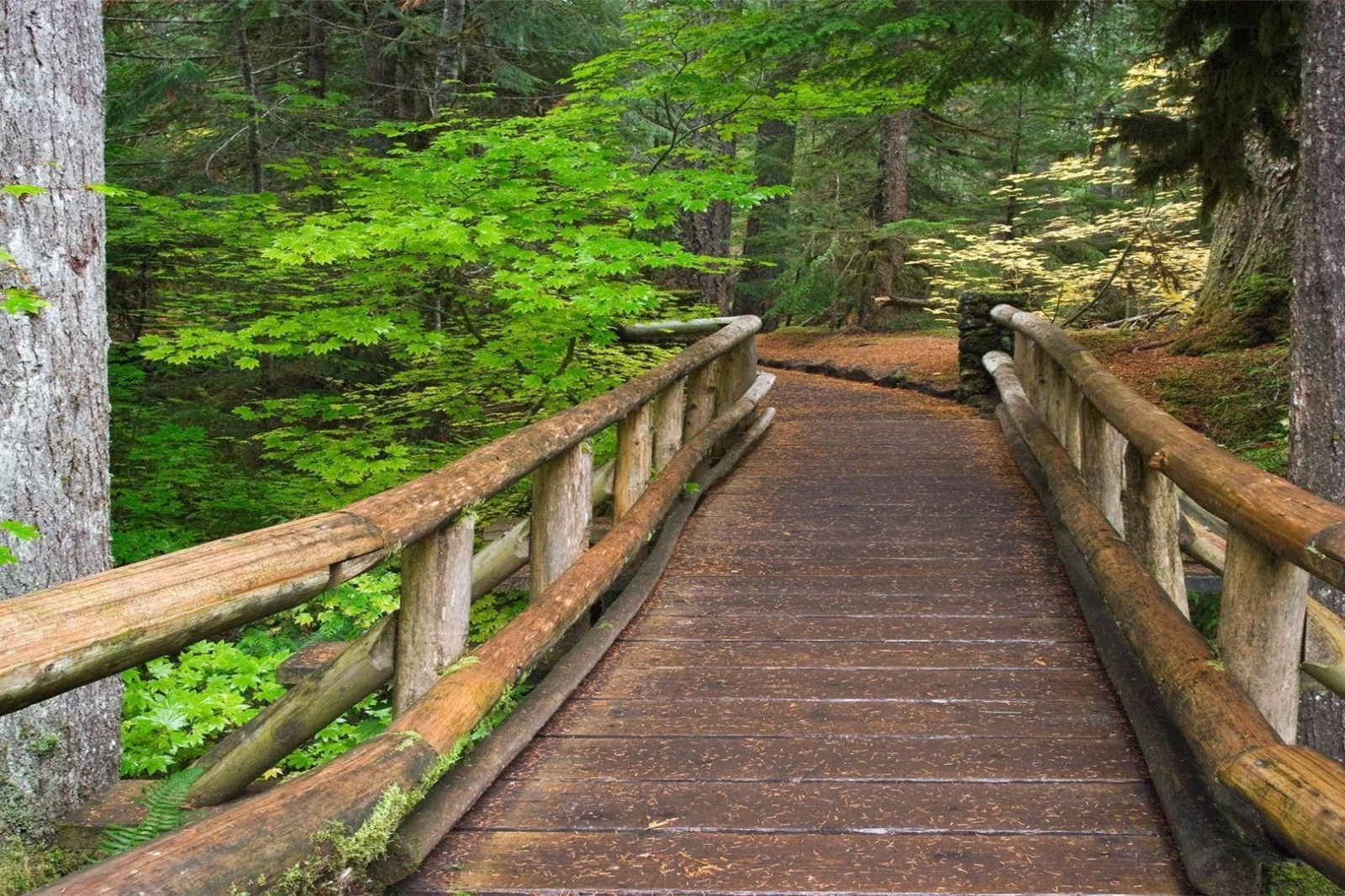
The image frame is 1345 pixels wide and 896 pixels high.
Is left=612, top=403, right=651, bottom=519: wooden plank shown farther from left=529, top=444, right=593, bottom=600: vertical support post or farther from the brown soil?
the brown soil

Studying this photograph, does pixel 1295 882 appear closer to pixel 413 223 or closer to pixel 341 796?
pixel 341 796

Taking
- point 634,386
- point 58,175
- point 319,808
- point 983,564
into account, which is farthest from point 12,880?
point 983,564

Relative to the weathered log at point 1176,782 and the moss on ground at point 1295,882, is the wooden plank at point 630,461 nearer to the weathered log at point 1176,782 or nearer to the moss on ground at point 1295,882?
the weathered log at point 1176,782

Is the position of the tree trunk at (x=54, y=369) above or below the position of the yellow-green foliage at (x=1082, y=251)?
below

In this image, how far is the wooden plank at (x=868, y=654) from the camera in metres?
4.15

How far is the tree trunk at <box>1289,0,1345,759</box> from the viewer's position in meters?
4.74

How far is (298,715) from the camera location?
3.29m

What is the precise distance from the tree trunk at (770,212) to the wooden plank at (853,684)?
1587cm

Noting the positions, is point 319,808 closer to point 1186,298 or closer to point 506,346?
point 506,346

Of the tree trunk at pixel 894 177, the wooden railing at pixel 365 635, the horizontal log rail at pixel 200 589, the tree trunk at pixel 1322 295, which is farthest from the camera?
the tree trunk at pixel 894 177

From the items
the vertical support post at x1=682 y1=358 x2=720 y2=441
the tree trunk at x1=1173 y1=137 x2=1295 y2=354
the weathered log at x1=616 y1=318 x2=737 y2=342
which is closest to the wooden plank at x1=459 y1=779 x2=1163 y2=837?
the vertical support post at x1=682 y1=358 x2=720 y2=441

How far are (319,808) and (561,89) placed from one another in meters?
12.3

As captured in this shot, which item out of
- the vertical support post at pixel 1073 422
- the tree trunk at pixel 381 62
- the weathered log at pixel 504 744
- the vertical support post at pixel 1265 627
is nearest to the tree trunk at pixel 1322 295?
the vertical support post at pixel 1073 422

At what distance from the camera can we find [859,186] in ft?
66.8
